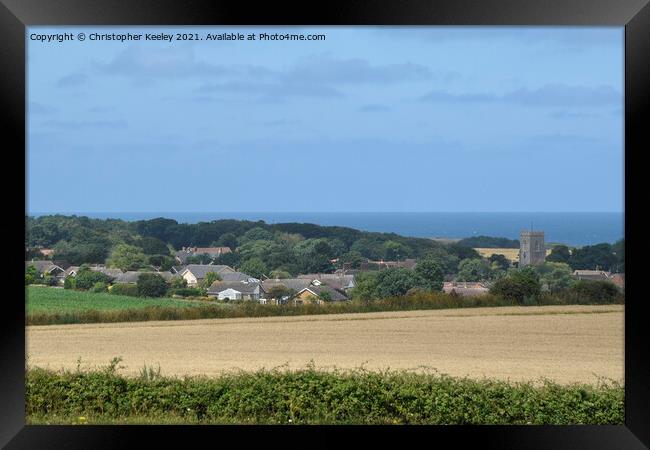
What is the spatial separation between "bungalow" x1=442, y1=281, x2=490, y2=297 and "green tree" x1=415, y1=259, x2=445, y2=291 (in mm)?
151

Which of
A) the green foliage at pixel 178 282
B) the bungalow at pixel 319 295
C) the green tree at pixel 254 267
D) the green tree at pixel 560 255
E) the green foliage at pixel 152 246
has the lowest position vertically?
the bungalow at pixel 319 295

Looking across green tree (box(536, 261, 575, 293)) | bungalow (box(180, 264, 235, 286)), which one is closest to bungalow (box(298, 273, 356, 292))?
bungalow (box(180, 264, 235, 286))

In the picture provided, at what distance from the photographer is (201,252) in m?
13.1

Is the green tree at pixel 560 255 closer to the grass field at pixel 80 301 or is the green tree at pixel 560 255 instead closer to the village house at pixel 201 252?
the village house at pixel 201 252

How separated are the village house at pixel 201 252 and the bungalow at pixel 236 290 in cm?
62

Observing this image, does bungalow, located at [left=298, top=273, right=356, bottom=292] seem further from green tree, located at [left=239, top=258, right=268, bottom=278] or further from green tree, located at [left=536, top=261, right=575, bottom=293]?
green tree, located at [left=536, top=261, right=575, bottom=293]

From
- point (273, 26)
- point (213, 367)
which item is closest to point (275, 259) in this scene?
point (213, 367)

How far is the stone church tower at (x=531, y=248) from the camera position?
12336 millimetres

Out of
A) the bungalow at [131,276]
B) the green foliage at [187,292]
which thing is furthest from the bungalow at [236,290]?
the bungalow at [131,276]

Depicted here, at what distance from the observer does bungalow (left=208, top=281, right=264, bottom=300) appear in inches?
477

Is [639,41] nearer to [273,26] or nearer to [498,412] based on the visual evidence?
[273,26]

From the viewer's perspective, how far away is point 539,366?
8.55 metres

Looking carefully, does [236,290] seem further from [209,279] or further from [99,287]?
[99,287]

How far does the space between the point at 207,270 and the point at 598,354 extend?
5.95 m
